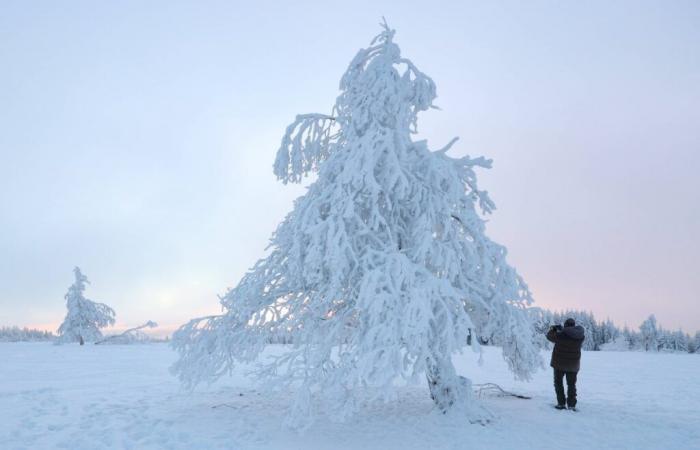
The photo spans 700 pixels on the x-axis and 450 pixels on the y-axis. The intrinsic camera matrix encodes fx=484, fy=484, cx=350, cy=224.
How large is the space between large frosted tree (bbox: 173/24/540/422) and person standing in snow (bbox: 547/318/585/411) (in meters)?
0.69

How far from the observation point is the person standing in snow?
Answer: 34.6 ft

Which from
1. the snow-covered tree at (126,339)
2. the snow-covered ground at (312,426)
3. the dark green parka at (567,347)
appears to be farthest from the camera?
the snow-covered tree at (126,339)

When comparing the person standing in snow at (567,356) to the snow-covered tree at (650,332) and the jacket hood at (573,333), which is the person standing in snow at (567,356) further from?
the snow-covered tree at (650,332)

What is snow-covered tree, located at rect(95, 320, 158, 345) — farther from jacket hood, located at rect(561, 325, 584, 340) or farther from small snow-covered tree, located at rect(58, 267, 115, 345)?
jacket hood, located at rect(561, 325, 584, 340)

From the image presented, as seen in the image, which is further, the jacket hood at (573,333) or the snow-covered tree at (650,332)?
the snow-covered tree at (650,332)

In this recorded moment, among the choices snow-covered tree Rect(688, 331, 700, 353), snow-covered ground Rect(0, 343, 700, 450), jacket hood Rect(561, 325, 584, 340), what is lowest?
snow-covered tree Rect(688, 331, 700, 353)

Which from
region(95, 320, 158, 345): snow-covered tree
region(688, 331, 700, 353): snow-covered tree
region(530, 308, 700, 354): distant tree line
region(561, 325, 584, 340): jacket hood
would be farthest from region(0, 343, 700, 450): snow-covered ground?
region(688, 331, 700, 353): snow-covered tree

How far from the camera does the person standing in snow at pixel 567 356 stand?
10.5m

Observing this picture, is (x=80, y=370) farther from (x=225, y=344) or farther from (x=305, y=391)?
(x=305, y=391)

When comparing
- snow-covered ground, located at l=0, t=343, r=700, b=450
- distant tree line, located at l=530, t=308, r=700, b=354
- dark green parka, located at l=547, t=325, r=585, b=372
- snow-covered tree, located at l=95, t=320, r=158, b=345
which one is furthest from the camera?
distant tree line, located at l=530, t=308, r=700, b=354

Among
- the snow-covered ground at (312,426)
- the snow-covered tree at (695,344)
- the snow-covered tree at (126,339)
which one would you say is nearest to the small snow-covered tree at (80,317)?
the snow-covered tree at (126,339)

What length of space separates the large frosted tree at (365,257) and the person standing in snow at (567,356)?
2.26ft

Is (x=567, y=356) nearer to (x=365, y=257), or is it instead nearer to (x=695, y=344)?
(x=365, y=257)

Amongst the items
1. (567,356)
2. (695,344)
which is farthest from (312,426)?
(695,344)
